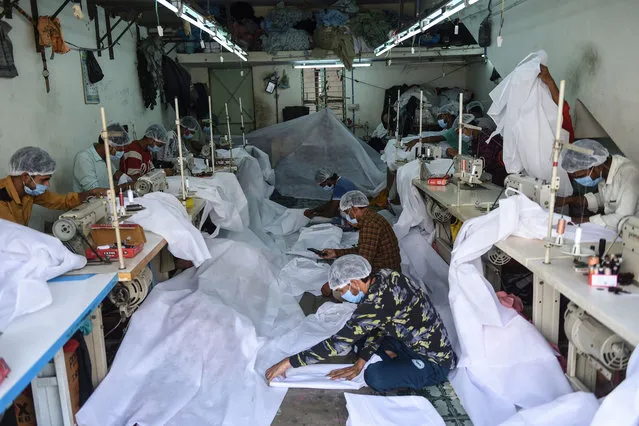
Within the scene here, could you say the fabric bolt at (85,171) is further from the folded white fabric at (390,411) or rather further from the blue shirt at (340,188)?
the folded white fabric at (390,411)

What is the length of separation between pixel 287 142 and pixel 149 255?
22.0ft

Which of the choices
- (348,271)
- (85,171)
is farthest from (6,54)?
(348,271)

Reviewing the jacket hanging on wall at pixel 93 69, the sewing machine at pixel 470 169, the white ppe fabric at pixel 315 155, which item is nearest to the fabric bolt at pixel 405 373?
the sewing machine at pixel 470 169

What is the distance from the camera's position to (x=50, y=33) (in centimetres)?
526

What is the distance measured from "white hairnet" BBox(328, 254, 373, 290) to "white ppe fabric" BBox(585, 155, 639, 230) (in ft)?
5.04

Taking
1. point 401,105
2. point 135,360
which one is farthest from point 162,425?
point 401,105

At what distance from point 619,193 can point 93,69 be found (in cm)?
582

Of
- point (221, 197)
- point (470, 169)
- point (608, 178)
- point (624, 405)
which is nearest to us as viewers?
point (624, 405)

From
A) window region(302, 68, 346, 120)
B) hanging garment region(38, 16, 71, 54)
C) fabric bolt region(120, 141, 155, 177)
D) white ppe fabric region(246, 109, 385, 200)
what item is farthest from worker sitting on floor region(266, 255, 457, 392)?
window region(302, 68, 346, 120)

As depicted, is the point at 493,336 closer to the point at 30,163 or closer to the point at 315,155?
the point at 30,163

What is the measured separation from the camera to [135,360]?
310cm

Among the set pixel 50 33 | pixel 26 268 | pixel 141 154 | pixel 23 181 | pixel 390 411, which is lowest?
pixel 390 411

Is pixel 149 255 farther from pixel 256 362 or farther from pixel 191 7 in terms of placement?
pixel 191 7

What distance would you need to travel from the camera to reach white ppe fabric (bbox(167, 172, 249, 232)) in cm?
522
